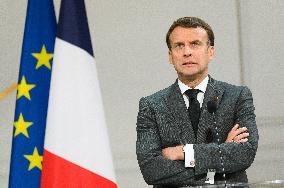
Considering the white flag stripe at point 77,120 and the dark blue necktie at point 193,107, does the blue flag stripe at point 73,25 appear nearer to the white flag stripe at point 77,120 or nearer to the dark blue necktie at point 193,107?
the white flag stripe at point 77,120

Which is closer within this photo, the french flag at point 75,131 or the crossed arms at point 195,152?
the french flag at point 75,131

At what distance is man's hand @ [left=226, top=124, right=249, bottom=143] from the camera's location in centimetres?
264

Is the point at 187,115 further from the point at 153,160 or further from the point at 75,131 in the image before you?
the point at 75,131

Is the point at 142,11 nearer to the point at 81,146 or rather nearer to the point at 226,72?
the point at 226,72

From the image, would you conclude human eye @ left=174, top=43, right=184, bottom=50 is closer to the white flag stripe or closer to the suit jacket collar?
the suit jacket collar

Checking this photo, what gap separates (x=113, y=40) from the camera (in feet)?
15.0

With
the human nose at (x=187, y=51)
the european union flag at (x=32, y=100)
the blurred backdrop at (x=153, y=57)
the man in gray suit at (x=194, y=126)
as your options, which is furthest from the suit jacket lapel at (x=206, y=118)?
the blurred backdrop at (x=153, y=57)

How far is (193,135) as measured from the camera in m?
2.67

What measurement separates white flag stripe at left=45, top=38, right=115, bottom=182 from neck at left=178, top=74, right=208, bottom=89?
59 cm

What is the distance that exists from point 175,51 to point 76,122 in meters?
0.73

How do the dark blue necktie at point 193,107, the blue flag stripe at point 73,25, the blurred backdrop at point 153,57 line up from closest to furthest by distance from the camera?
the blue flag stripe at point 73,25 → the dark blue necktie at point 193,107 → the blurred backdrop at point 153,57

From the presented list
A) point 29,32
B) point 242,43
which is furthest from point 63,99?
point 242,43

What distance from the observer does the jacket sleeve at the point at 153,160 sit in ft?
8.50

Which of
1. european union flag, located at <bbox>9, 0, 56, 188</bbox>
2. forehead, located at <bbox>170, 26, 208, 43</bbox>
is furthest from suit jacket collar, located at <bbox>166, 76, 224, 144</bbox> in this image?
european union flag, located at <bbox>9, 0, 56, 188</bbox>
